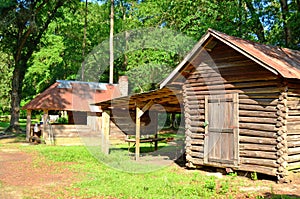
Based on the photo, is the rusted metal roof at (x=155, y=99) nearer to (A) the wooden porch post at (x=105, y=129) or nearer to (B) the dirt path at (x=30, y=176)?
(A) the wooden porch post at (x=105, y=129)

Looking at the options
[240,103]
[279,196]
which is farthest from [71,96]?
[279,196]

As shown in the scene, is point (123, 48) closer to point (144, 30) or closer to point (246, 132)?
point (144, 30)

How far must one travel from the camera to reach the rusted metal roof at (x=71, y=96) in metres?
23.4

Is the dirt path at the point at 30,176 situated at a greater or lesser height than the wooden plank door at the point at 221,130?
lesser

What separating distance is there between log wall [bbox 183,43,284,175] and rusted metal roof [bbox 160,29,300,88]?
0.40 metres

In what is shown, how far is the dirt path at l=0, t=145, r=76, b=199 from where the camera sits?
30.5 ft

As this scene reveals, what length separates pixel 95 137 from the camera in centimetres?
2594

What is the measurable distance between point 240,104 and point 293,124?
6.01 ft

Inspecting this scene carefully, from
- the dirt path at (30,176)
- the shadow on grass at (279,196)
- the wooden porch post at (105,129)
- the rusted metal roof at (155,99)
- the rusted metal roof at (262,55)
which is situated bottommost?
the dirt path at (30,176)

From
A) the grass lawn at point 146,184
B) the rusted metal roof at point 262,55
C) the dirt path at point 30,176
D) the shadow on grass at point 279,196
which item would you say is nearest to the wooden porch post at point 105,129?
the dirt path at point 30,176

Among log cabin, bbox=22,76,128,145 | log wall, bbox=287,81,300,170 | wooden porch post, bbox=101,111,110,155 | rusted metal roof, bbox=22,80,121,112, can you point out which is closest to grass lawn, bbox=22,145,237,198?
log wall, bbox=287,81,300,170

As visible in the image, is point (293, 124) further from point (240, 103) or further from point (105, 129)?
point (105, 129)

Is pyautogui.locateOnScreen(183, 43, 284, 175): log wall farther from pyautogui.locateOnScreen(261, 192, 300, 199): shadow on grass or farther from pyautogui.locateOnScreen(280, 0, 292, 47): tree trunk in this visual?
pyautogui.locateOnScreen(280, 0, 292, 47): tree trunk

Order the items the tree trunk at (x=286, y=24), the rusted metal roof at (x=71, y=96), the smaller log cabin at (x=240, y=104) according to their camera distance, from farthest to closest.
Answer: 1. the rusted metal roof at (x=71, y=96)
2. the tree trunk at (x=286, y=24)
3. the smaller log cabin at (x=240, y=104)
